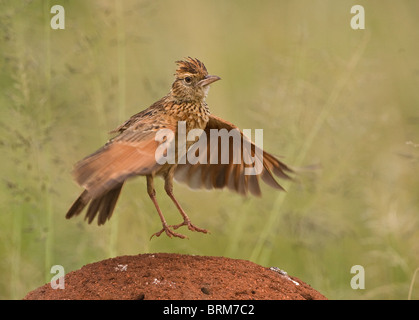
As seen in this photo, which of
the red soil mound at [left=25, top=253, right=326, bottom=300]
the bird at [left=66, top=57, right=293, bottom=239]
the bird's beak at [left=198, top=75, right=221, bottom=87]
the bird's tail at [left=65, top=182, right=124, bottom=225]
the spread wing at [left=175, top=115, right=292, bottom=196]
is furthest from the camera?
the spread wing at [left=175, top=115, right=292, bottom=196]

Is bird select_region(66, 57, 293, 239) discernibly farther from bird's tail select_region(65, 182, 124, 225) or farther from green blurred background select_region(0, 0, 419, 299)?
green blurred background select_region(0, 0, 419, 299)

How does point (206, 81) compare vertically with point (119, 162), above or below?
above

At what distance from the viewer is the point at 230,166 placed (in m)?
5.50

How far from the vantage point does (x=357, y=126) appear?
20.5 feet

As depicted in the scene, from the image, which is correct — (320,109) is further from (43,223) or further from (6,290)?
(6,290)

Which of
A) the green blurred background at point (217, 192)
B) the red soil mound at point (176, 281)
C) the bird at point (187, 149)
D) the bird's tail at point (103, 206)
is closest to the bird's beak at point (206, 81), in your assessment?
the bird at point (187, 149)

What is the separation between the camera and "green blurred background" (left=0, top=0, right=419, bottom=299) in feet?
19.3

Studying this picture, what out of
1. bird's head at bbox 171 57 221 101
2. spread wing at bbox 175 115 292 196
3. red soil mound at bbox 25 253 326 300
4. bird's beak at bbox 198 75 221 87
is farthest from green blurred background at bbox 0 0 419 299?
red soil mound at bbox 25 253 326 300

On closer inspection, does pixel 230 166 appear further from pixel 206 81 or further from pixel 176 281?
pixel 176 281

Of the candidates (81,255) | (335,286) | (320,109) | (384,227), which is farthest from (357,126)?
(81,255)

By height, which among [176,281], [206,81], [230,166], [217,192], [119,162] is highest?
[206,81]

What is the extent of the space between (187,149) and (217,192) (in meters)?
1.71

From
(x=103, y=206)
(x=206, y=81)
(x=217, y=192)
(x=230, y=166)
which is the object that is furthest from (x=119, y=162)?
(x=217, y=192)

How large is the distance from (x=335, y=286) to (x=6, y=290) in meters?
3.00
